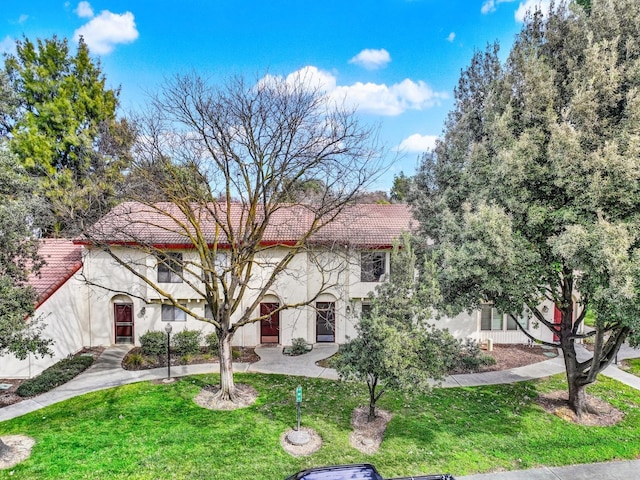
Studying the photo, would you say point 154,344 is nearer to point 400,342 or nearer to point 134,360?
point 134,360

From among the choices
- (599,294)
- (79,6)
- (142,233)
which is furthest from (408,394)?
(79,6)

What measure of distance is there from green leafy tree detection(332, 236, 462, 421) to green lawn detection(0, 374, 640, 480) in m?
1.67

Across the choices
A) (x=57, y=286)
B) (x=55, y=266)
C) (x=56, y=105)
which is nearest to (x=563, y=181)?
(x=57, y=286)

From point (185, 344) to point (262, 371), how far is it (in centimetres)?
431

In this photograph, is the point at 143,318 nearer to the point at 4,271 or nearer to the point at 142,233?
the point at 142,233

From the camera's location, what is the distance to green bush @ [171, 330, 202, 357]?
1736cm

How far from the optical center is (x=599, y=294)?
25.6 ft

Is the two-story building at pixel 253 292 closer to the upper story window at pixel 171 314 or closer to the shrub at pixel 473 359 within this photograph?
the upper story window at pixel 171 314

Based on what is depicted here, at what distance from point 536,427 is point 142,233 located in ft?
55.4

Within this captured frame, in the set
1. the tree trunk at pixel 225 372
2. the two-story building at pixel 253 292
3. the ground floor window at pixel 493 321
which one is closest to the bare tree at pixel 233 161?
the tree trunk at pixel 225 372

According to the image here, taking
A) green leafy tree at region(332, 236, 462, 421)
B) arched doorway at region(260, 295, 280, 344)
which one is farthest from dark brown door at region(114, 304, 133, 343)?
green leafy tree at region(332, 236, 462, 421)

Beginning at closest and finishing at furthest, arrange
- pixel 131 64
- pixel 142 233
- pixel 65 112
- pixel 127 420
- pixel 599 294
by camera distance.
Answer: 1. pixel 599 294
2. pixel 127 420
3. pixel 131 64
4. pixel 142 233
5. pixel 65 112

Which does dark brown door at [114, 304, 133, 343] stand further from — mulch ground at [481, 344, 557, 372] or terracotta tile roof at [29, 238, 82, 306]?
mulch ground at [481, 344, 557, 372]

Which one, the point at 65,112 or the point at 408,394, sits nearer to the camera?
the point at 408,394
